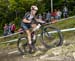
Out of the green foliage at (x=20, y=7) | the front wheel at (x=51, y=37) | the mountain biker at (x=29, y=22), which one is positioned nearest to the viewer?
the front wheel at (x=51, y=37)

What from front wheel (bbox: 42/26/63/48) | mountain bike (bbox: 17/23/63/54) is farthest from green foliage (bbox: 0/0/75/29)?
front wheel (bbox: 42/26/63/48)

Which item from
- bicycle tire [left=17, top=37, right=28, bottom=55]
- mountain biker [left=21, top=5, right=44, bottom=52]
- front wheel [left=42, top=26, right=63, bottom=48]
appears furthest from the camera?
bicycle tire [left=17, top=37, right=28, bottom=55]

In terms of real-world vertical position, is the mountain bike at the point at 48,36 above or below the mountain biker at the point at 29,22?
below

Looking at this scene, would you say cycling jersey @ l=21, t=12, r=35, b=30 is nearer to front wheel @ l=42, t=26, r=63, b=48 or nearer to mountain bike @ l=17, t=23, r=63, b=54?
mountain bike @ l=17, t=23, r=63, b=54

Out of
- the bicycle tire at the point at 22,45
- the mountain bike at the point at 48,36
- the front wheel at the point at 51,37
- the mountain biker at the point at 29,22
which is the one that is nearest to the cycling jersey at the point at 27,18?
the mountain biker at the point at 29,22

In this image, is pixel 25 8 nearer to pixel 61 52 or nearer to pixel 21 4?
pixel 21 4

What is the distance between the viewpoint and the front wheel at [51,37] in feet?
34.9

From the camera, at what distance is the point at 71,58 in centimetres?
945

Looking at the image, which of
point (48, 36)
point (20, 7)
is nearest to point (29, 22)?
point (48, 36)

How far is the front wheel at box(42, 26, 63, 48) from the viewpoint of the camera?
10.6 meters

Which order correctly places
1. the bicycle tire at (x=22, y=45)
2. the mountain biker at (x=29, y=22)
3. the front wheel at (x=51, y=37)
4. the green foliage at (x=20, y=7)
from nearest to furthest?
1. the front wheel at (x=51, y=37)
2. the mountain biker at (x=29, y=22)
3. the bicycle tire at (x=22, y=45)
4. the green foliage at (x=20, y=7)

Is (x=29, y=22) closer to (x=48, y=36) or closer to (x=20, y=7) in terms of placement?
(x=48, y=36)

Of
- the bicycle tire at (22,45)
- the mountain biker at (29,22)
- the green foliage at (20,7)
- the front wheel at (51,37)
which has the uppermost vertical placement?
the mountain biker at (29,22)

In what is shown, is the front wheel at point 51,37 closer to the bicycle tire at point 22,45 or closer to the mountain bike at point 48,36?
the mountain bike at point 48,36
